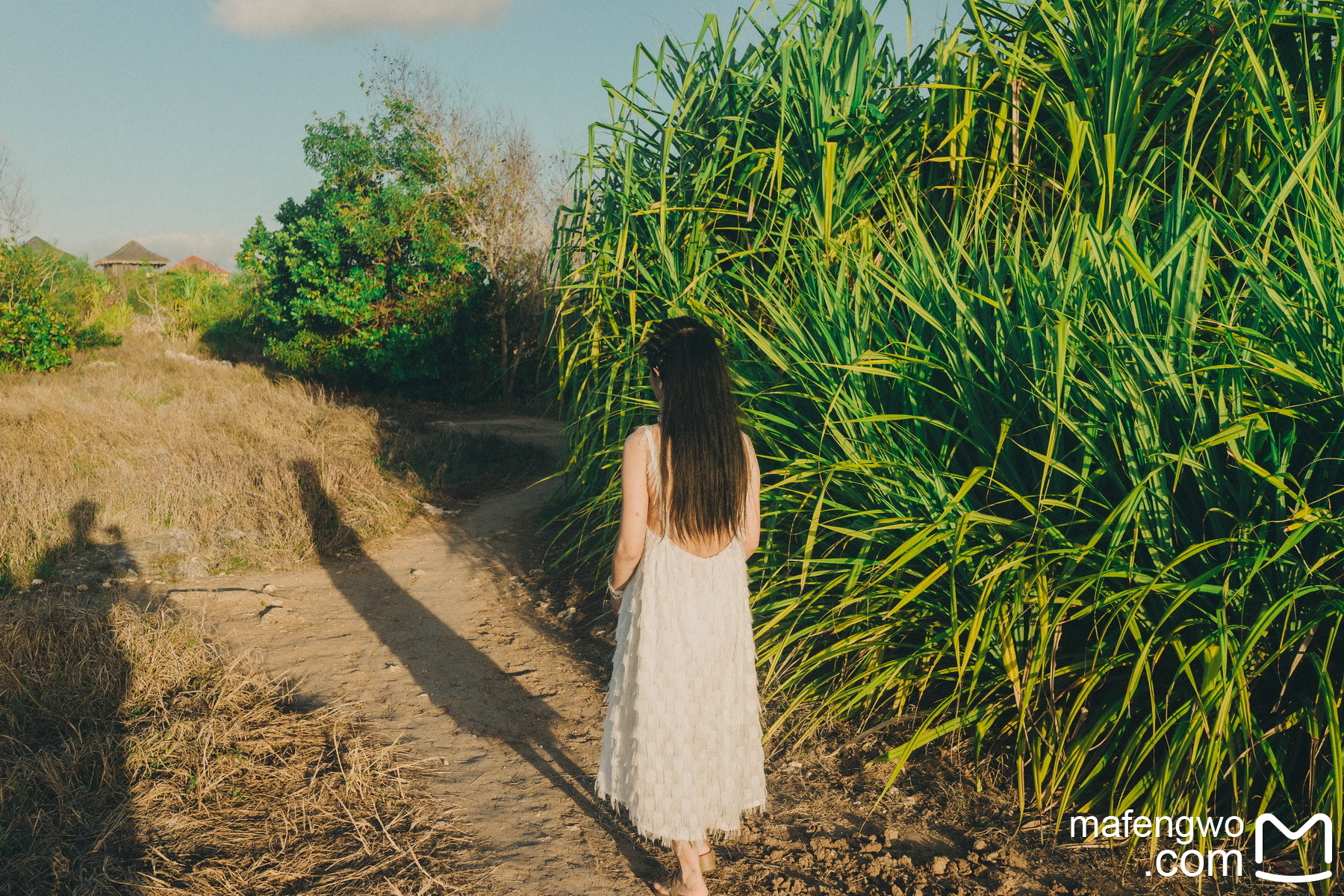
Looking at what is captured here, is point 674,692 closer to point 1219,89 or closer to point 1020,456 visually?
point 1020,456

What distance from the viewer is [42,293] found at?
1501 cm

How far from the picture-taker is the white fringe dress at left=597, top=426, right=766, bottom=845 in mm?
2574

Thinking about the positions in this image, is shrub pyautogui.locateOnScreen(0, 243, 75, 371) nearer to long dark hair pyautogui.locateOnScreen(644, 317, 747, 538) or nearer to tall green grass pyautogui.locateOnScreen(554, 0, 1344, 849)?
tall green grass pyautogui.locateOnScreen(554, 0, 1344, 849)

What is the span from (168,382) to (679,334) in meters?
13.3

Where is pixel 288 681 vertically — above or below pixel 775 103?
below

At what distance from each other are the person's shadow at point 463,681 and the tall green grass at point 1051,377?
2.90 feet

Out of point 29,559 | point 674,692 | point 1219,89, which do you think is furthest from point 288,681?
point 1219,89

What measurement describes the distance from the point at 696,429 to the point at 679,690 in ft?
2.72

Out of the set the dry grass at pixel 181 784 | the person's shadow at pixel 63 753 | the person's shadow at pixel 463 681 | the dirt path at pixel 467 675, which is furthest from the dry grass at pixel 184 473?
the dry grass at pixel 181 784

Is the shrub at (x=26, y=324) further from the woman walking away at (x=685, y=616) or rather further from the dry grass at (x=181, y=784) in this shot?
the woman walking away at (x=685, y=616)

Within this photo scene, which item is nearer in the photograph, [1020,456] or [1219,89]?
[1020,456]

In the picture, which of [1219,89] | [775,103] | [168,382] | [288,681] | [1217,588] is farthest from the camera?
[168,382]

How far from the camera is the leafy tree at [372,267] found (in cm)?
1420

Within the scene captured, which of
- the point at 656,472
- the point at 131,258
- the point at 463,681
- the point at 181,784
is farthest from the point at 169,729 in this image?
the point at 131,258
